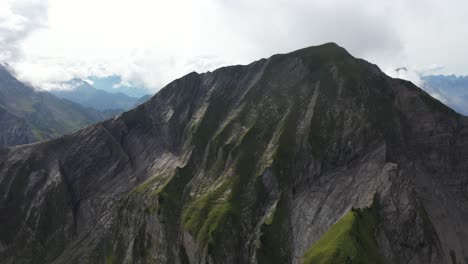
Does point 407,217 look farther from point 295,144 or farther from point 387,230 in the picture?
point 295,144

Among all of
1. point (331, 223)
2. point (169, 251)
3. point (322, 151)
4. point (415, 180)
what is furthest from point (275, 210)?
point (415, 180)

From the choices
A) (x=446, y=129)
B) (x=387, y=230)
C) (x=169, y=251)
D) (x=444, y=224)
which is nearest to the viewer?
(x=387, y=230)

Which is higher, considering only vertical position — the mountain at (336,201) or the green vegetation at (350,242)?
the mountain at (336,201)

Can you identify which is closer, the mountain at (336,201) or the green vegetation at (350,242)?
the green vegetation at (350,242)

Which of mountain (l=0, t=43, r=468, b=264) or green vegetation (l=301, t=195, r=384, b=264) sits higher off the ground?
mountain (l=0, t=43, r=468, b=264)

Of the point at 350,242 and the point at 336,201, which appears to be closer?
the point at 350,242

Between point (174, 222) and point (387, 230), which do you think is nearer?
point (387, 230)

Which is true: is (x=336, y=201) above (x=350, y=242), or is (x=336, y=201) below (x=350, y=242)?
above

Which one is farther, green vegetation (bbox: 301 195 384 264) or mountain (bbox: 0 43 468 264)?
mountain (bbox: 0 43 468 264)
